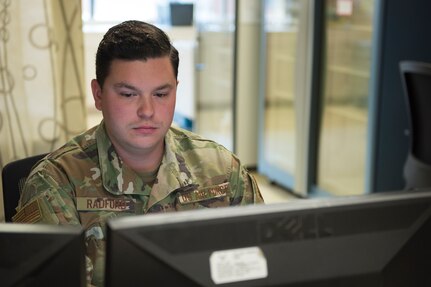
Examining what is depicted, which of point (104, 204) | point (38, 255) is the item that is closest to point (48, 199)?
point (104, 204)

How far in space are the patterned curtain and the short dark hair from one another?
90 centimetres

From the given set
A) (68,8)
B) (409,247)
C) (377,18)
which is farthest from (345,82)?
(409,247)

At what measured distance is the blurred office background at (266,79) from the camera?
2305 millimetres

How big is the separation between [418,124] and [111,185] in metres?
1.80

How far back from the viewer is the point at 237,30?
441cm

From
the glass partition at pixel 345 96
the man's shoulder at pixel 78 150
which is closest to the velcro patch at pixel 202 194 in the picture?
the man's shoulder at pixel 78 150

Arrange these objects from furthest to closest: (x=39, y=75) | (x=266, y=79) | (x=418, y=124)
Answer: (x=266, y=79)
(x=418, y=124)
(x=39, y=75)

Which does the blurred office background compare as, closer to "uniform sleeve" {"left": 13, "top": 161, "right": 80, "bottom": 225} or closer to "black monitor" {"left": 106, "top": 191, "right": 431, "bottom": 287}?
"uniform sleeve" {"left": 13, "top": 161, "right": 80, "bottom": 225}

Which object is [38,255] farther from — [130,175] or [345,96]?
[345,96]

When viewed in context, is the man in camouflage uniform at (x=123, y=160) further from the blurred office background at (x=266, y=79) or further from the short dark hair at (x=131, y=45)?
the blurred office background at (x=266, y=79)

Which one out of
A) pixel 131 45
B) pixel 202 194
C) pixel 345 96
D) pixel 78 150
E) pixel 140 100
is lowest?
pixel 345 96

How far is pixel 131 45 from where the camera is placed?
4.62 feet

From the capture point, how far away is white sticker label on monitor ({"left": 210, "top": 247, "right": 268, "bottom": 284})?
756mm

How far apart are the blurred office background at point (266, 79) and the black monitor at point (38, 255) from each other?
1636 millimetres
